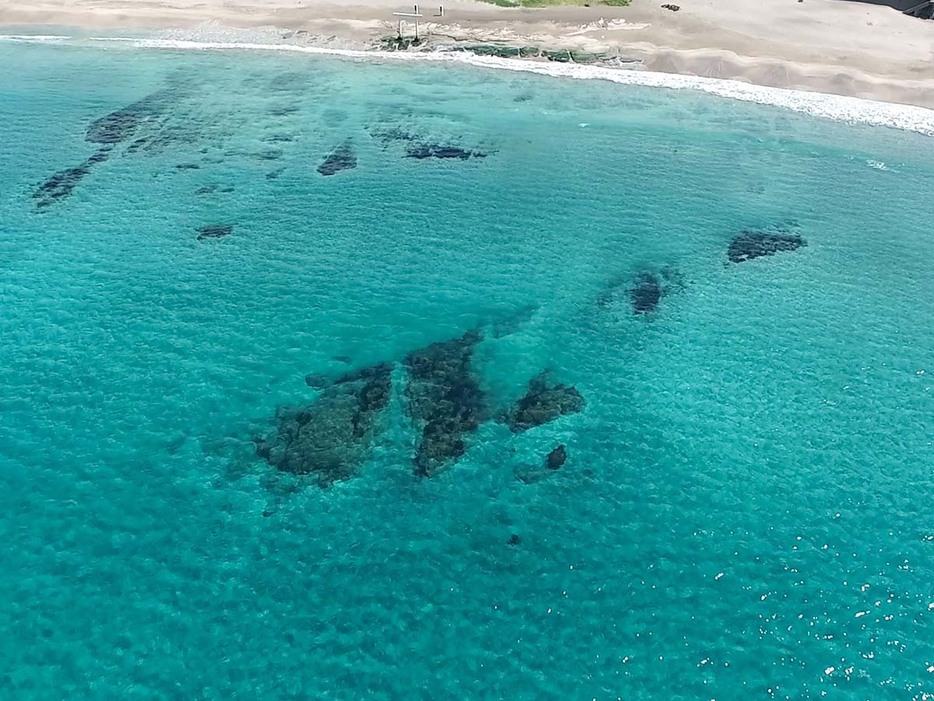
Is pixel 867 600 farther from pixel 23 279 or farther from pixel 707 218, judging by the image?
pixel 23 279

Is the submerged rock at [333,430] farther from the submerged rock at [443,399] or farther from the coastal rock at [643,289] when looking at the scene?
the coastal rock at [643,289]

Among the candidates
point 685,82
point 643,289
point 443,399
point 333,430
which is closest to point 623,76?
point 685,82

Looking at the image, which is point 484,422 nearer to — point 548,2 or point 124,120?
point 124,120

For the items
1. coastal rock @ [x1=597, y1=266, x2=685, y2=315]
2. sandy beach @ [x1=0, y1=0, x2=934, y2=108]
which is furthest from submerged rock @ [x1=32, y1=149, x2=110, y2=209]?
coastal rock @ [x1=597, y1=266, x2=685, y2=315]

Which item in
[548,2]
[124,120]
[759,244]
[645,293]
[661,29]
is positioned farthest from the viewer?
[548,2]

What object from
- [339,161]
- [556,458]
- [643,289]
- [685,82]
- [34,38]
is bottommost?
[556,458]

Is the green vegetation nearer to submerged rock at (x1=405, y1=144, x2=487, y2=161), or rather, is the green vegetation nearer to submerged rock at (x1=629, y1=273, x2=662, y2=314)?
submerged rock at (x1=405, y1=144, x2=487, y2=161)

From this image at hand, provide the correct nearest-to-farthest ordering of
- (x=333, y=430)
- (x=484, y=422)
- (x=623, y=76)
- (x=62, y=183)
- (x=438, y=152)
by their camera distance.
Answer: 1. (x=333, y=430)
2. (x=484, y=422)
3. (x=62, y=183)
4. (x=438, y=152)
5. (x=623, y=76)

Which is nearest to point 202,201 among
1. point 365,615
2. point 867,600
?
point 365,615
